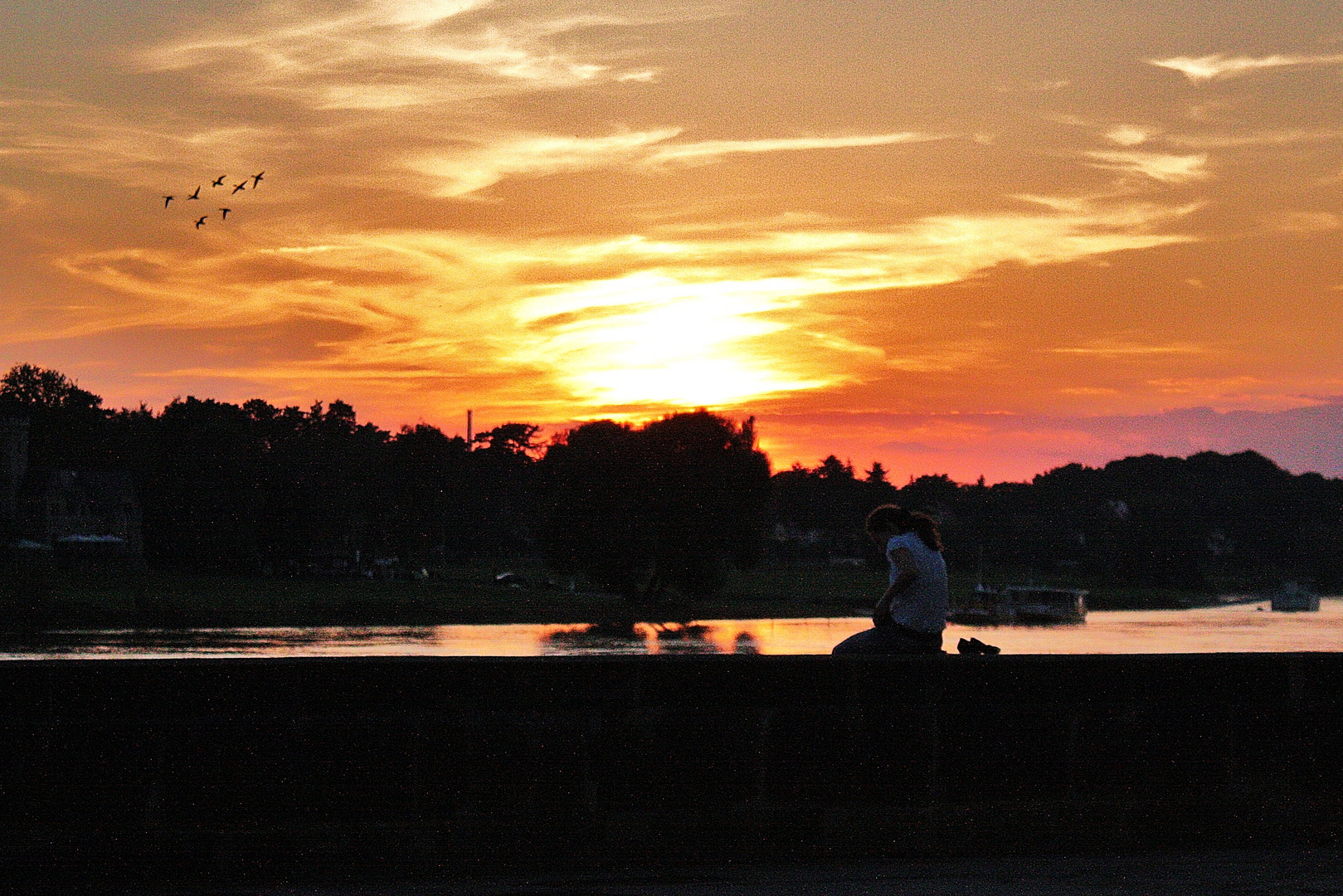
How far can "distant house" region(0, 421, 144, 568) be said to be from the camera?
427 ft

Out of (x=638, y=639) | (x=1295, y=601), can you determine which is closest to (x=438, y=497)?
(x=638, y=639)

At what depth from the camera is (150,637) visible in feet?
240

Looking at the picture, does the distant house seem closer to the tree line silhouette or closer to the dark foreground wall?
the tree line silhouette

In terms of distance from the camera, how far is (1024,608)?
126188 millimetres

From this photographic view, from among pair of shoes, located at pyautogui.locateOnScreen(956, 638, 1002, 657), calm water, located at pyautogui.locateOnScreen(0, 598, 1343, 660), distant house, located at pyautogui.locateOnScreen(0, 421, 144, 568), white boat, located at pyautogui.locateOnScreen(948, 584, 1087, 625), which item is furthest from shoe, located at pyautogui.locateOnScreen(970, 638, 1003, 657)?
distant house, located at pyautogui.locateOnScreen(0, 421, 144, 568)

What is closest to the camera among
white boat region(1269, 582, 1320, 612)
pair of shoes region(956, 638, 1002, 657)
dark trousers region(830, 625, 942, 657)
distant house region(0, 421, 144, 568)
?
pair of shoes region(956, 638, 1002, 657)

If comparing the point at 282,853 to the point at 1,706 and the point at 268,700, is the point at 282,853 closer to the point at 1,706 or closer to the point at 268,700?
the point at 268,700

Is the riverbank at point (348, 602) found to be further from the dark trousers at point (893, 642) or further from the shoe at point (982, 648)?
the shoe at point (982, 648)

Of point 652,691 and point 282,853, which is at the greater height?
point 652,691

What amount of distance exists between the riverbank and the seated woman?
7324cm

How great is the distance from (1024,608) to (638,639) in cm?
4974

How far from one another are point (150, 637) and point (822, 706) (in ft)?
228

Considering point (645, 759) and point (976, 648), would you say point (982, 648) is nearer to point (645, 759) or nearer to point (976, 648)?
point (976, 648)

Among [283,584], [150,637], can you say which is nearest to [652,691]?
[150,637]
